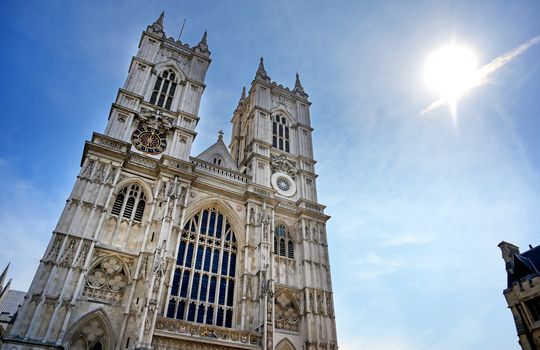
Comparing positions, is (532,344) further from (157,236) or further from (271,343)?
(157,236)

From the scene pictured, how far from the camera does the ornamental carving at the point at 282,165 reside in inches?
1216

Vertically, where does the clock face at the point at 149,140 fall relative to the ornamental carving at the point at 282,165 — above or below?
below

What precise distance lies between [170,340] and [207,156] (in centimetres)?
1533

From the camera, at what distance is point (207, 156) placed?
97.8 ft

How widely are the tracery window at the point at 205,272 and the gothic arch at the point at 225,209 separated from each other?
11.6 inches

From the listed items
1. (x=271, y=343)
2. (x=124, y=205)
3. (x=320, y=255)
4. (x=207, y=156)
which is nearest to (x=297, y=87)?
(x=207, y=156)

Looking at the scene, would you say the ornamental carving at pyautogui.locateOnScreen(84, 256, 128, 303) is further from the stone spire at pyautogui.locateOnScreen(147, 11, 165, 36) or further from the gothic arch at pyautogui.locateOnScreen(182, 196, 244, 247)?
the stone spire at pyautogui.locateOnScreen(147, 11, 165, 36)

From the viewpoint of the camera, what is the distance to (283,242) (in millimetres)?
26953

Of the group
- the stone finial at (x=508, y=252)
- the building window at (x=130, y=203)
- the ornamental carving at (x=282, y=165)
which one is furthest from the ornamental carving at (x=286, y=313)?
the stone finial at (x=508, y=252)

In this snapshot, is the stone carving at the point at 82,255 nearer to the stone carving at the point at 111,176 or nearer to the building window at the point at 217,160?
the stone carving at the point at 111,176

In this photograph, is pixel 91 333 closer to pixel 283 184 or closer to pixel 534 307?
pixel 283 184

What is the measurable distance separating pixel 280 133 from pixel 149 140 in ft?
42.0

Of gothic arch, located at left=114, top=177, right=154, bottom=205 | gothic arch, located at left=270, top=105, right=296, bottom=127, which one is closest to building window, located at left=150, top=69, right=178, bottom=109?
gothic arch, located at left=114, top=177, right=154, bottom=205

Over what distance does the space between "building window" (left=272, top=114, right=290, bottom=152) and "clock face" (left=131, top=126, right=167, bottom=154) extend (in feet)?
34.7
